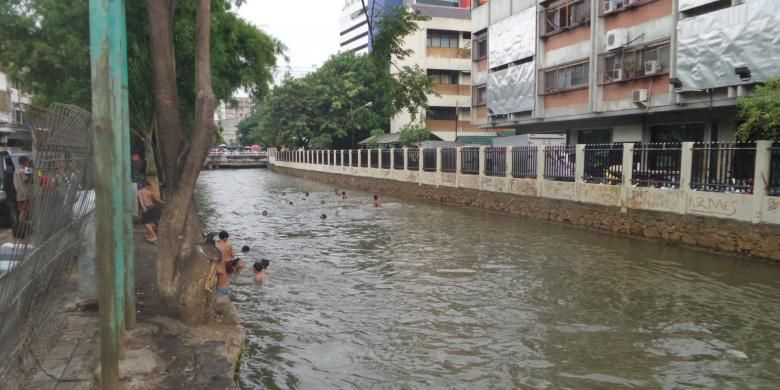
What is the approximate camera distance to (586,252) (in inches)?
503

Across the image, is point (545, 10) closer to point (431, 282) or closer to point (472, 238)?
point (472, 238)

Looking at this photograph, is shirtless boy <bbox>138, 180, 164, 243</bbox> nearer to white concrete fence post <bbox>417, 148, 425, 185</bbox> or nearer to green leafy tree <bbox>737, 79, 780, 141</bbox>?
green leafy tree <bbox>737, 79, 780, 141</bbox>

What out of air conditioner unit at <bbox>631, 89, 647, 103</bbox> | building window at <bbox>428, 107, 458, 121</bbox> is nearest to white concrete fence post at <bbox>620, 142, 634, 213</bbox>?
air conditioner unit at <bbox>631, 89, 647, 103</bbox>

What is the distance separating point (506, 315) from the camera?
7.91 metres

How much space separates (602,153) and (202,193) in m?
20.7

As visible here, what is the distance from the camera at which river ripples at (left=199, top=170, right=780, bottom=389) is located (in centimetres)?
598

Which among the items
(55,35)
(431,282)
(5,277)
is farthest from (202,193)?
(5,277)

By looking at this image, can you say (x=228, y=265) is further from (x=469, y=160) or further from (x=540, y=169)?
(x=469, y=160)

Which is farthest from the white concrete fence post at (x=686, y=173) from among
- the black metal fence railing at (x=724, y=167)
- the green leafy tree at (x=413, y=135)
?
the green leafy tree at (x=413, y=135)

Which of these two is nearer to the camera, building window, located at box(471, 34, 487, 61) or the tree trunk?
the tree trunk

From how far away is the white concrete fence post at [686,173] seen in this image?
12.9m

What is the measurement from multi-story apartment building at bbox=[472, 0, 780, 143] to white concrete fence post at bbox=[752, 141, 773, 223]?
5.55m

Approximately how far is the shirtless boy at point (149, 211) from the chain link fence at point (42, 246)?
23.9 feet

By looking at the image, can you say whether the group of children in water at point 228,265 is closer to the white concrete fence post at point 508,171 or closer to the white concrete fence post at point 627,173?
the white concrete fence post at point 627,173
